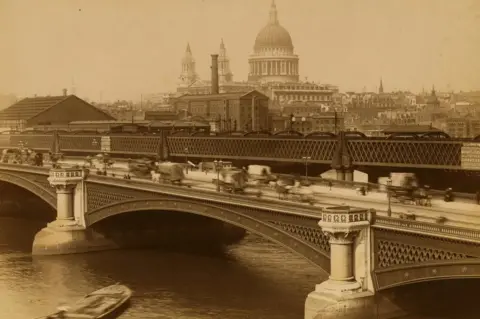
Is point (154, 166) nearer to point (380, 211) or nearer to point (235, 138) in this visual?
point (235, 138)

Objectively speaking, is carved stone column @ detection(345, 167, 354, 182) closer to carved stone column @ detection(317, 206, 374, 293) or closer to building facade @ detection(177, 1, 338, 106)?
carved stone column @ detection(317, 206, 374, 293)

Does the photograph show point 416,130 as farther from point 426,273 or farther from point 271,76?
point 271,76

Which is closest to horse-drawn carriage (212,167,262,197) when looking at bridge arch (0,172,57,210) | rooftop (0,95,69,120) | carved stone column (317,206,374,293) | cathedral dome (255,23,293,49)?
carved stone column (317,206,374,293)

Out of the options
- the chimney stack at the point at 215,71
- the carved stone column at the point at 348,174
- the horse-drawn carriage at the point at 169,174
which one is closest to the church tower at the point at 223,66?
the chimney stack at the point at 215,71

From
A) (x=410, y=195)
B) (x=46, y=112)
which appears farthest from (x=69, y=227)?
(x=46, y=112)

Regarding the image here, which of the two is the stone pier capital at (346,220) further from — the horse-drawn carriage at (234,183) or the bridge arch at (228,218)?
the horse-drawn carriage at (234,183)

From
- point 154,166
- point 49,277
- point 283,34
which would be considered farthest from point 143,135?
point 283,34
